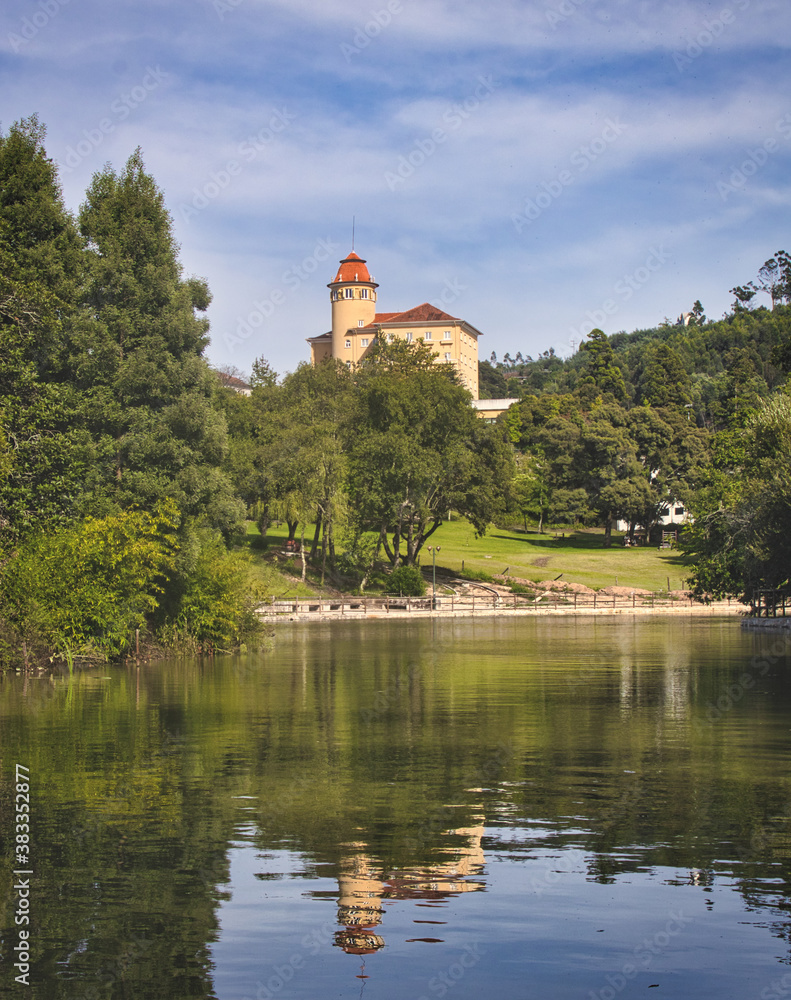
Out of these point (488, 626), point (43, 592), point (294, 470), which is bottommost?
point (488, 626)

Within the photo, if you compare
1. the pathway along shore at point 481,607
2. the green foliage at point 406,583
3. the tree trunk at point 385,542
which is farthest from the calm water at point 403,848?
the tree trunk at point 385,542

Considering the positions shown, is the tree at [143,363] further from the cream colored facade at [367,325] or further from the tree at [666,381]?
the cream colored facade at [367,325]

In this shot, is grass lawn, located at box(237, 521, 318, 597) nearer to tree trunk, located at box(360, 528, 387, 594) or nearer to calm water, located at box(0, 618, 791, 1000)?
tree trunk, located at box(360, 528, 387, 594)

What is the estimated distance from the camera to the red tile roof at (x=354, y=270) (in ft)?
559

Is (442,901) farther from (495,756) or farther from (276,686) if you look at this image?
(276,686)

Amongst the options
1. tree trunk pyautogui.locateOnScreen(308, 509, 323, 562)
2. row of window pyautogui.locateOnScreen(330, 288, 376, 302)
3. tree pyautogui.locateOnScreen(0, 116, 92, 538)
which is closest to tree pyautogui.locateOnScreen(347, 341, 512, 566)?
tree trunk pyautogui.locateOnScreen(308, 509, 323, 562)

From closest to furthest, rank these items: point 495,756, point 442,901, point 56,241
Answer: point 442,901, point 495,756, point 56,241

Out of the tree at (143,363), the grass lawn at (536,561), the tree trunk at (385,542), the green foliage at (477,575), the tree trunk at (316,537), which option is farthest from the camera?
the green foliage at (477,575)

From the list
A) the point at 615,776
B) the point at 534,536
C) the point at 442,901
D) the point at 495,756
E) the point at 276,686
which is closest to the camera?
the point at 442,901

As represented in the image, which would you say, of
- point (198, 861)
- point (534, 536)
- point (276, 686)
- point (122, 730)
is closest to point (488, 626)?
point (276, 686)

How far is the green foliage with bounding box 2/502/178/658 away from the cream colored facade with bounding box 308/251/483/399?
130 meters

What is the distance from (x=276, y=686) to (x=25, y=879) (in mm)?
19451

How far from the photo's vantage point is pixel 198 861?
38.1ft

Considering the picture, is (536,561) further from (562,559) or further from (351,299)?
(351,299)
